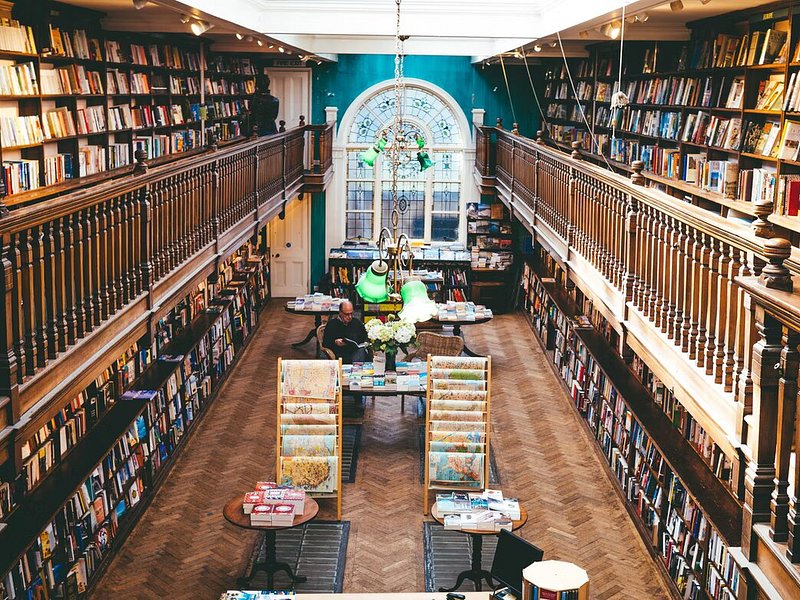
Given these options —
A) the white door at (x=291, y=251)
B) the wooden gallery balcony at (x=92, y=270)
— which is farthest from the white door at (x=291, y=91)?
the wooden gallery balcony at (x=92, y=270)

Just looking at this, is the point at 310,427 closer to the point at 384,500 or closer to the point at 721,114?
the point at 384,500

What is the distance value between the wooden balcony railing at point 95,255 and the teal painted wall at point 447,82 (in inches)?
323

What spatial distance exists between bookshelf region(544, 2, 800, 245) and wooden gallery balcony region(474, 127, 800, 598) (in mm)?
1101

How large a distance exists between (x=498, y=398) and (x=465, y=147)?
689 centimetres

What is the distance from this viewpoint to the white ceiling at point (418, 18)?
27.3 feet

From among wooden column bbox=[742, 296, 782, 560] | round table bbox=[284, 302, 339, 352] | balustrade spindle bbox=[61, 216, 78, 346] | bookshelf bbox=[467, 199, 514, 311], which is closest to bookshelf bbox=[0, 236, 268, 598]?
balustrade spindle bbox=[61, 216, 78, 346]

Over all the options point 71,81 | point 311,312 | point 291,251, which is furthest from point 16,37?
point 291,251

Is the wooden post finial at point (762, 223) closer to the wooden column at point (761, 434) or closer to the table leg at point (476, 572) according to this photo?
the wooden column at point (761, 434)

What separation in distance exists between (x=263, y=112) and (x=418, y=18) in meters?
4.08

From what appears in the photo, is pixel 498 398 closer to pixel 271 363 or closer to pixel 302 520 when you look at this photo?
pixel 271 363

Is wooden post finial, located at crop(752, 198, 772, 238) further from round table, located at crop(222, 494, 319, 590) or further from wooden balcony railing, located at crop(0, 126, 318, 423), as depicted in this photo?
round table, located at crop(222, 494, 319, 590)

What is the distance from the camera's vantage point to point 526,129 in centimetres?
1719

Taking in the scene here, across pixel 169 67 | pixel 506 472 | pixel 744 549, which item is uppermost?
pixel 169 67

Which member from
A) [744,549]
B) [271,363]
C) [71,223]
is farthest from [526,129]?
[744,549]
